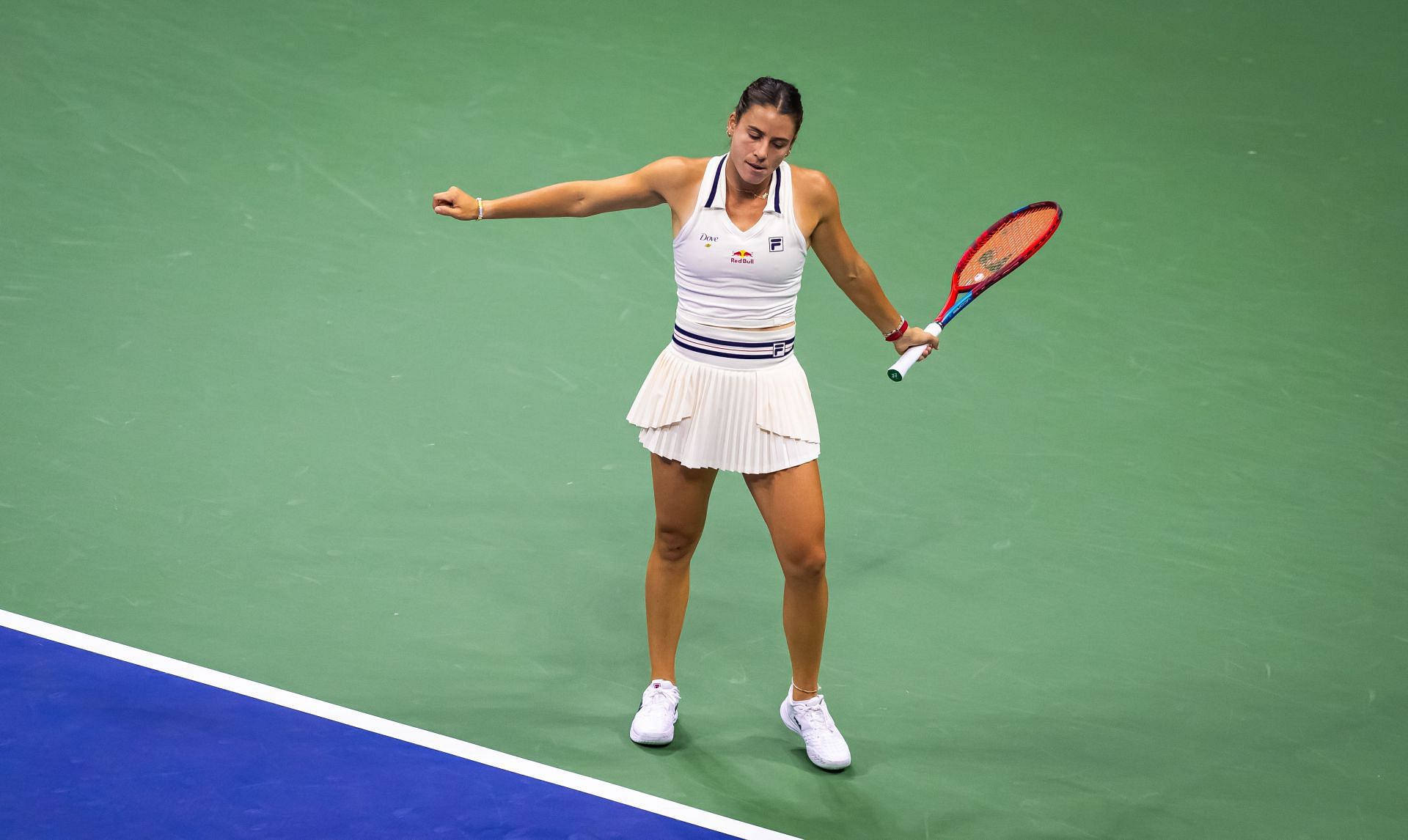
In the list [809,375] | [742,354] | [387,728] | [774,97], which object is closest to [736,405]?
[742,354]

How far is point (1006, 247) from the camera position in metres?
5.29

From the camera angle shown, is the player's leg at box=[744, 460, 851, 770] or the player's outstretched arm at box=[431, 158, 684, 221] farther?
the player's leg at box=[744, 460, 851, 770]

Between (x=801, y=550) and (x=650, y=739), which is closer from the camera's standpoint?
(x=801, y=550)

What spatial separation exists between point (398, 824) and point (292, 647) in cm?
103

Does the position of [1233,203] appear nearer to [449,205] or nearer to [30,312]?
[449,205]

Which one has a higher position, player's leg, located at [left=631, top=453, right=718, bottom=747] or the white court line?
player's leg, located at [left=631, top=453, right=718, bottom=747]

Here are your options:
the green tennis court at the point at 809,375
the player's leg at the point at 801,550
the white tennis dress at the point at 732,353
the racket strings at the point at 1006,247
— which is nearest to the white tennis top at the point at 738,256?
the white tennis dress at the point at 732,353

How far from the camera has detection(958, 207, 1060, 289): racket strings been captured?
5168 millimetres

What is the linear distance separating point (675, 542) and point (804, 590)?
1.49 feet

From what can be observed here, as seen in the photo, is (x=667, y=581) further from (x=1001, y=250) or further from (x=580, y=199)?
(x=1001, y=250)

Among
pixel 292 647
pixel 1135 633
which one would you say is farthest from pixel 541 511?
pixel 1135 633

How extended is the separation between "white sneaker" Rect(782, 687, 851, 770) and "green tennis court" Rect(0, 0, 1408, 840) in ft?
0.21

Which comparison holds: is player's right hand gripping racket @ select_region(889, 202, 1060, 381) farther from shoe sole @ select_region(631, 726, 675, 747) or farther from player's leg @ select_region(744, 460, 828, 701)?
shoe sole @ select_region(631, 726, 675, 747)

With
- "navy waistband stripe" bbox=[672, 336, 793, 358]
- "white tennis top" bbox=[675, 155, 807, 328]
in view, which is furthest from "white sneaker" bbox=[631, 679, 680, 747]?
"white tennis top" bbox=[675, 155, 807, 328]
